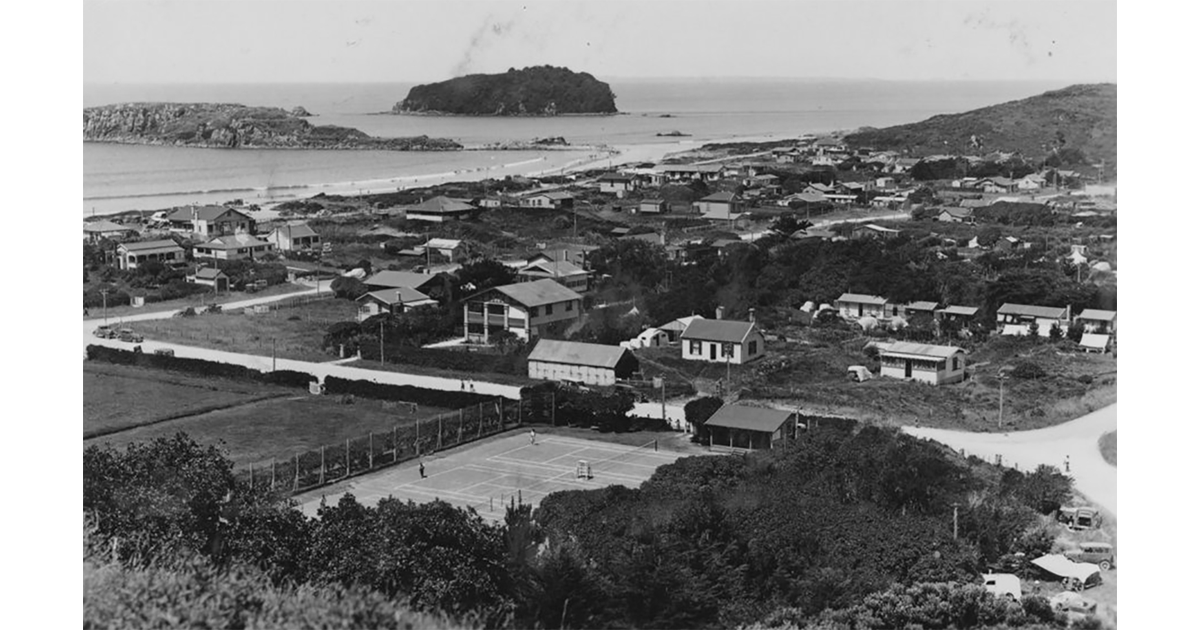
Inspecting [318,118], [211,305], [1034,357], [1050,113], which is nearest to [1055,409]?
[1034,357]

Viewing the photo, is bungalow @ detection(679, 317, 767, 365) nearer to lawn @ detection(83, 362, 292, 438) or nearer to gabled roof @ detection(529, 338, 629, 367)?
gabled roof @ detection(529, 338, 629, 367)

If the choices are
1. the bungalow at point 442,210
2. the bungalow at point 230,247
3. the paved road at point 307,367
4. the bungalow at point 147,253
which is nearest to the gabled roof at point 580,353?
the paved road at point 307,367

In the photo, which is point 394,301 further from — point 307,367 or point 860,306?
point 860,306

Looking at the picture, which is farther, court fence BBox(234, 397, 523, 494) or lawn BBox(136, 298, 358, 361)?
lawn BBox(136, 298, 358, 361)

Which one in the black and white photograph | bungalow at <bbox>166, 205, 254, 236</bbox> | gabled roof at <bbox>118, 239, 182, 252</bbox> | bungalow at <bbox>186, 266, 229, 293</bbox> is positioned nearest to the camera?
the black and white photograph

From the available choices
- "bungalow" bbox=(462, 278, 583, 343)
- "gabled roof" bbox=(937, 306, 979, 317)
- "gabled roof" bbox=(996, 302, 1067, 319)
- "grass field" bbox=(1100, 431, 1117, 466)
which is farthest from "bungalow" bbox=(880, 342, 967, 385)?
"bungalow" bbox=(462, 278, 583, 343)
